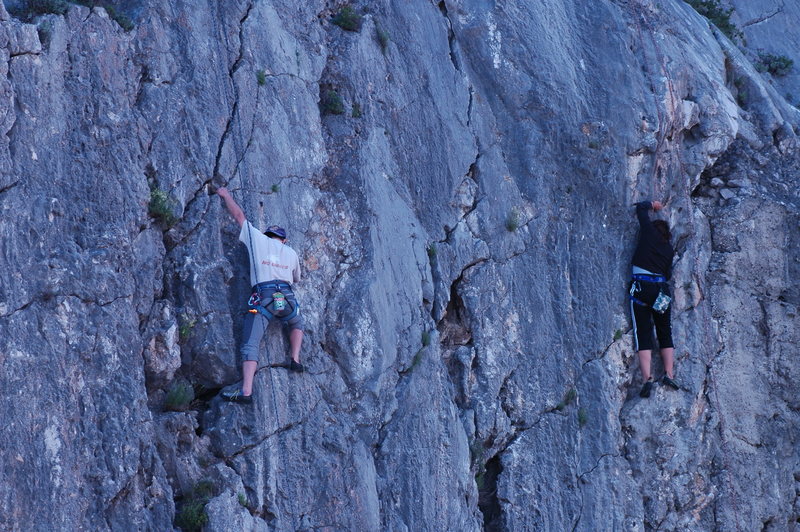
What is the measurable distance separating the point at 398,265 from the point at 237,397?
9.11 ft

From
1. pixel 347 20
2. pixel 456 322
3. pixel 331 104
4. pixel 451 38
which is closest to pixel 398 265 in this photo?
pixel 456 322

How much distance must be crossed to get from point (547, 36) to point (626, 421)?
17.3 ft

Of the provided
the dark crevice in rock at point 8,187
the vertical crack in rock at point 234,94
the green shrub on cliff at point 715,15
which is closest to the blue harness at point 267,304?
the vertical crack in rock at point 234,94

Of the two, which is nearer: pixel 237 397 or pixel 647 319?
pixel 237 397

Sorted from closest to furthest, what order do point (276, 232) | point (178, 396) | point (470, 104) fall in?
1. point (178, 396)
2. point (276, 232)
3. point (470, 104)

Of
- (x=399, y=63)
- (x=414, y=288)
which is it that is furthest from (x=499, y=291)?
(x=399, y=63)

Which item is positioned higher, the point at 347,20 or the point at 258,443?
the point at 347,20

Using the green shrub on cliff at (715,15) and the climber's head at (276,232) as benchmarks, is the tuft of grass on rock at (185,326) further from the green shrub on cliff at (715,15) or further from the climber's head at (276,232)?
the green shrub on cliff at (715,15)

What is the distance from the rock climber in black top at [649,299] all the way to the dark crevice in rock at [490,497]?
8.03 ft

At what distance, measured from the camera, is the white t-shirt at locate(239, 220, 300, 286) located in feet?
36.2

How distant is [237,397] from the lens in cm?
1075

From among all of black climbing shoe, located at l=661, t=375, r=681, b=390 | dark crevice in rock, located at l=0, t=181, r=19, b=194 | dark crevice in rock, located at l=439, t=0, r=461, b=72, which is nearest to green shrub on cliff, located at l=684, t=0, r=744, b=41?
dark crevice in rock, located at l=439, t=0, r=461, b=72

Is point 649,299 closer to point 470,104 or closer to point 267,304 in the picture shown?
point 470,104

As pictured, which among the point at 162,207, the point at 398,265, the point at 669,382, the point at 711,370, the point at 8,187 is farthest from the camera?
the point at 711,370
